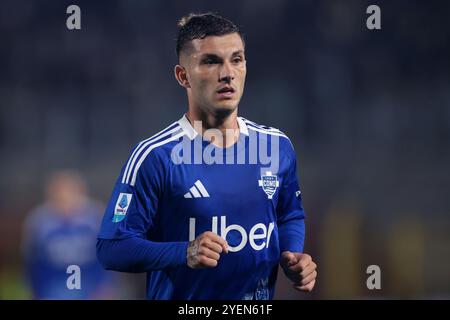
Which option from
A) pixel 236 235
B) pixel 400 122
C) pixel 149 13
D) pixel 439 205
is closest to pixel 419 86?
pixel 400 122

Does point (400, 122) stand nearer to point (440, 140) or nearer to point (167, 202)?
point (440, 140)

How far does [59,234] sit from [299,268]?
2161mm

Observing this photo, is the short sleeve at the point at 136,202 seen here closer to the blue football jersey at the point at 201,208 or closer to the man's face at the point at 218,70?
the blue football jersey at the point at 201,208

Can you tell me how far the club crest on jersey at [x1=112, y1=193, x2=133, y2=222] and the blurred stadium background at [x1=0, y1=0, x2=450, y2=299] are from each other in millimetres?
1565

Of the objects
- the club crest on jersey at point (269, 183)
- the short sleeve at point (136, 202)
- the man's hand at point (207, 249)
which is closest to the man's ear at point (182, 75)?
the short sleeve at point (136, 202)

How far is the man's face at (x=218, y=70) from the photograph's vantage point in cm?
354

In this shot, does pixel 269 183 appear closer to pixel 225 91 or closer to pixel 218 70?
pixel 225 91

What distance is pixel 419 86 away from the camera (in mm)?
5656

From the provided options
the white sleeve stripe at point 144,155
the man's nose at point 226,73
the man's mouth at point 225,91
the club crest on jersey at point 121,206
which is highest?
the man's nose at point 226,73

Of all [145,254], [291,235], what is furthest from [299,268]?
[145,254]

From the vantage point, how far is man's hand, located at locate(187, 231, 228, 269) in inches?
127

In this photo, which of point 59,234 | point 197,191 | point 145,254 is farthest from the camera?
point 59,234

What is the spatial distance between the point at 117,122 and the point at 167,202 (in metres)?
1.89

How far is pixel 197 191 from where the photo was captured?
11.4ft
